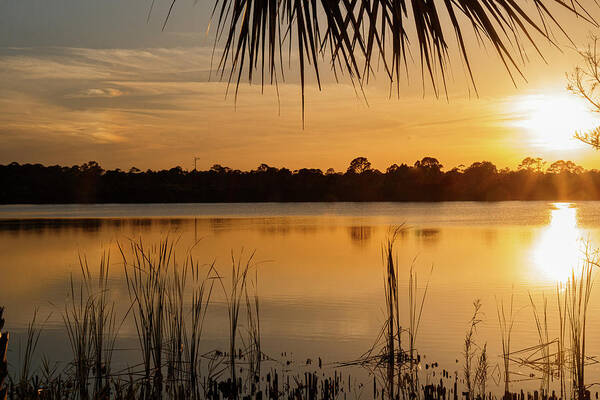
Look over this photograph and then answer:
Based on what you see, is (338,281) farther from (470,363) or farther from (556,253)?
(556,253)

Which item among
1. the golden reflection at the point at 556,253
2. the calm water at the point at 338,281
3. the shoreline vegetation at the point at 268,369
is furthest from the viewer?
the golden reflection at the point at 556,253

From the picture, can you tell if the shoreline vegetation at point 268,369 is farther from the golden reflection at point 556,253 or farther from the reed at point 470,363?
the golden reflection at point 556,253

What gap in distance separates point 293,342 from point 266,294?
13.3ft

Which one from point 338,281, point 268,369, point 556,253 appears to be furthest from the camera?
point 556,253

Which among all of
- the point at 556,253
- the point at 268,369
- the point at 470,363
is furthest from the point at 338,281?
the point at 556,253

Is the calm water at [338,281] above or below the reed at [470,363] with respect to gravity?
below

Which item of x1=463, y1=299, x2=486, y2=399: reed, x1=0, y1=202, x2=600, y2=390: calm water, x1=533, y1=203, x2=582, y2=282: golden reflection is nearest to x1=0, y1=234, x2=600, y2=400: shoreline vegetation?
x1=463, y1=299, x2=486, y2=399: reed

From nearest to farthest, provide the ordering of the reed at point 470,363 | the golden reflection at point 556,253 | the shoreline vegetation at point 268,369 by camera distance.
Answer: the reed at point 470,363 < the shoreline vegetation at point 268,369 < the golden reflection at point 556,253

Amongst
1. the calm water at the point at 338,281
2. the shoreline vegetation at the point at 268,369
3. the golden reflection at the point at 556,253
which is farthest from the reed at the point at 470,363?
the golden reflection at the point at 556,253

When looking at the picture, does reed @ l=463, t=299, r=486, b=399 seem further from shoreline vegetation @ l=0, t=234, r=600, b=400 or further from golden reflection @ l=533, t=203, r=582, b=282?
golden reflection @ l=533, t=203, r=582, b=282

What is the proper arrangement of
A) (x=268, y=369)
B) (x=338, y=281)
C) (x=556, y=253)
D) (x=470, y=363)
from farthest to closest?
(x=556, y=253) < (x=338, y=281) < (x=268, y=369) < (x=470, y=363)

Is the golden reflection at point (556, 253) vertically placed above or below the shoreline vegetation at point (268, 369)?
below

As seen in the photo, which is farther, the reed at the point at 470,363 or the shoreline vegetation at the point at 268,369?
the shoreline vegetation at the point at 268,369

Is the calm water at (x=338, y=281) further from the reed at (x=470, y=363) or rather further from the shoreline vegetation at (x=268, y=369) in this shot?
the shoreline vegetation at (x=268, y=369)
